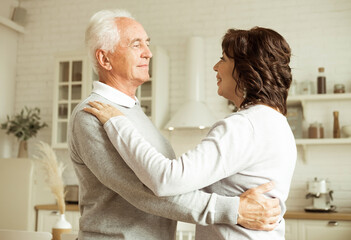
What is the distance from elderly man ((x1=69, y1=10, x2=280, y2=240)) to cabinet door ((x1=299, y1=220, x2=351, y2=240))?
2854 mm

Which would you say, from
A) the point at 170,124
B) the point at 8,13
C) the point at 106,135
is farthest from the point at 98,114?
the point at 8,13

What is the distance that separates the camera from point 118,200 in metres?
1.68

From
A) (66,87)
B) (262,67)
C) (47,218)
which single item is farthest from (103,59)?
(66,87)

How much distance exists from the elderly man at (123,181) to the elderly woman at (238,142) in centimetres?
6

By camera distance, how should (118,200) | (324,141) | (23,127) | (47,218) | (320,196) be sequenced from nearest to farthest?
1. (118,200)
2. (320,196)
3. (324,141)
4. (47,218)
5. (23,127)

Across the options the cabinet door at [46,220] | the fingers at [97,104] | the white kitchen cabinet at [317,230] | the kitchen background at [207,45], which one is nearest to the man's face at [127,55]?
the fingers at [97,104]

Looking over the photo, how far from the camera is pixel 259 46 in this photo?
161cm

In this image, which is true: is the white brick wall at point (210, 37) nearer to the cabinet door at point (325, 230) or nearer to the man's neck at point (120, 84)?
the cabinet door at point (325, 230)

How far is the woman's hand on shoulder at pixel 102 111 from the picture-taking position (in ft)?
5.30

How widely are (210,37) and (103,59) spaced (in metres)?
3.76

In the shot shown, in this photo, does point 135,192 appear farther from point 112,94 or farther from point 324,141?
point 324,141

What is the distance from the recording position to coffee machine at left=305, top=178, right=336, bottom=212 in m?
4.56

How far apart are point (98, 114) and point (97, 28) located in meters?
0.47

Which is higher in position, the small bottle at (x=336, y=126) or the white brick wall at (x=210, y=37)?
the white brick wall at (x=210, y=37)
